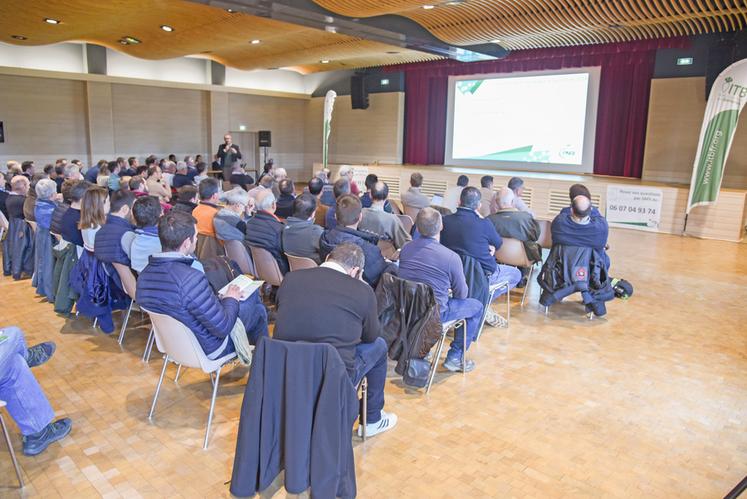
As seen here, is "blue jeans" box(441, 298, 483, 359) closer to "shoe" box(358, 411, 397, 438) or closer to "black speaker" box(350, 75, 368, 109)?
"shoe" box(358, 411, 397, 438)

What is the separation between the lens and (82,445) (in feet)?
10.3

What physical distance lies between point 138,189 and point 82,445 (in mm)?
3898

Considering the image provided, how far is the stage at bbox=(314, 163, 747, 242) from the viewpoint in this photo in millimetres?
9516

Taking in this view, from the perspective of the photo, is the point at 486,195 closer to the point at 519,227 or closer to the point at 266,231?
the point at 519,227

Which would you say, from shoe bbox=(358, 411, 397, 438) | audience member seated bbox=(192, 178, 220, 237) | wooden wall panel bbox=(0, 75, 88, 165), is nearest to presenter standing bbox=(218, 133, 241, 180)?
wooden wall panel bbox=(0, 75, 88, 165)

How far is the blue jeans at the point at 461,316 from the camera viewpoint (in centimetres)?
389

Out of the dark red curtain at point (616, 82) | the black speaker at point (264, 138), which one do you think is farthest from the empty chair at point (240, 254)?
the black speaker at point (264, 138)

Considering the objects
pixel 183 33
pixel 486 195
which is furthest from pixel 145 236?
pixel 183 33

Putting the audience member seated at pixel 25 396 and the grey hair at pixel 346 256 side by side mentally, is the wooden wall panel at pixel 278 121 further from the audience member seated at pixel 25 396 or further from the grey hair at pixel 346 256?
the grey hair at pixel 346 256

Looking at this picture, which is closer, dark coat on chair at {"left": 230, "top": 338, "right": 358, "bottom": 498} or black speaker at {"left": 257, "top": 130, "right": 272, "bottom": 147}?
dark coat on chair at {"left": 230, "top": 338, "right": 358, "bottom": 498}

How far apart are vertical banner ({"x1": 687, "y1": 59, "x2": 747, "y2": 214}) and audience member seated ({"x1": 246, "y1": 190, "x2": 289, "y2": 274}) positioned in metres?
7.96

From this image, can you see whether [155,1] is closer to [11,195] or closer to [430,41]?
[11,195]

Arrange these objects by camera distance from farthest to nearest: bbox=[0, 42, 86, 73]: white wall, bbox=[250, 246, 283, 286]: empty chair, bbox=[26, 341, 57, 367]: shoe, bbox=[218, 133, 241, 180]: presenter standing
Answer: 1. bbox=[218, 133, 241, 180]: presenter standing
2. bbox=[0, 42, 86, 73]: white wall
3. bbox=[250, 246, 283, 286]: empty chair
4. bbox=[26, 341, 57, 367]: shoe

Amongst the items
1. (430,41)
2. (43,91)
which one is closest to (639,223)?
(430,41)
